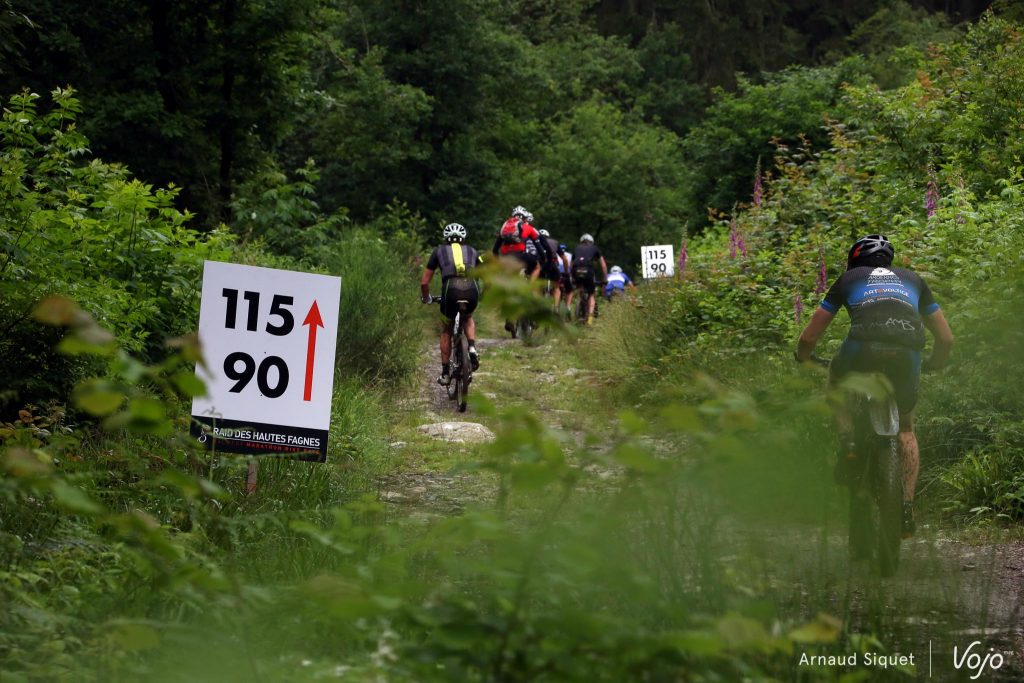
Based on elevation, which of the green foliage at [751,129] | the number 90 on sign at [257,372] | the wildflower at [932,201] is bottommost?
the number 90 on sign at [257,372]

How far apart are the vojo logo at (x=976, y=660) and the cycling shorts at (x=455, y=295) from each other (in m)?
8.66

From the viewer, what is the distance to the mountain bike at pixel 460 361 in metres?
12.4

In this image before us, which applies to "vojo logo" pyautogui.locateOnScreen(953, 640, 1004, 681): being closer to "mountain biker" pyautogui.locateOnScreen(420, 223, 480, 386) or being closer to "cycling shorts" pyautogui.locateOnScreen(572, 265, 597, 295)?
"mountain biker" pyautogui.locateOnScreen(420, 223, 480, 386)

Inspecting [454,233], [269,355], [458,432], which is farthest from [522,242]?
[269,355]

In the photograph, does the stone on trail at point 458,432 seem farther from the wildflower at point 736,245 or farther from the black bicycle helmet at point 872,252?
the black bicycle helmet at point 872,252

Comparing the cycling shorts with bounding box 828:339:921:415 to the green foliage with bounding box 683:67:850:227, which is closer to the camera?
the cycling shorts with bounding box 828:339:921:415

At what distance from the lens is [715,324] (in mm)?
12016

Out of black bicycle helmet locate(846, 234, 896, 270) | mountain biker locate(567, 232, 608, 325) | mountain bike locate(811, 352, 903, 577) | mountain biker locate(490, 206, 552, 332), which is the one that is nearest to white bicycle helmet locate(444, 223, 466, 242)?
mountain biker locate(490, 206, 552, 332)

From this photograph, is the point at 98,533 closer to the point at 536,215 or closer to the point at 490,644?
the point at 490,644

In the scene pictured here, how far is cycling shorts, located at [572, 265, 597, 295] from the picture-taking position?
20.5 m

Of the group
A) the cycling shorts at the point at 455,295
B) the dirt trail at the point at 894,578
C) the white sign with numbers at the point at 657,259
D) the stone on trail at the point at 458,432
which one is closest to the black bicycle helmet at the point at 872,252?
the dirt trail at the point at 894,578

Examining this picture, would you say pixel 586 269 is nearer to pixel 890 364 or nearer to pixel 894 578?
pixel 890 364

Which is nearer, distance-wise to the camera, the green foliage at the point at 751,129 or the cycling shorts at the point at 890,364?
the cycling shorts at the point at 890,364

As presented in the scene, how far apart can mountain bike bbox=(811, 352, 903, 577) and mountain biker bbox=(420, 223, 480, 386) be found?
669 cm
